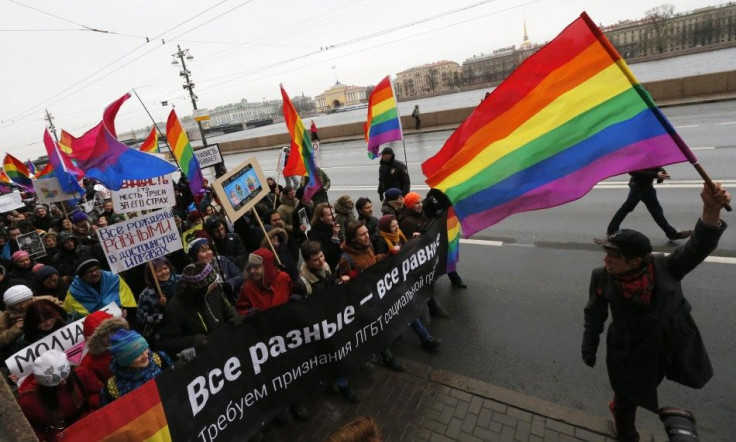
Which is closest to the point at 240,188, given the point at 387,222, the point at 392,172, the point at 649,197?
the point at 387,222

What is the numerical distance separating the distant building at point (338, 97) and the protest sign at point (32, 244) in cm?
11788

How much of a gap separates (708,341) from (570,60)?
3.08 metres

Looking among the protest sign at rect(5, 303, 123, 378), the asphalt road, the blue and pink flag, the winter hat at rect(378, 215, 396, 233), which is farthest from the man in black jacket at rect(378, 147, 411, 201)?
the protest sign at rect(5, 303, 123, 378)

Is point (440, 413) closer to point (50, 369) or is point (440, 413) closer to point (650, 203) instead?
point (50, 369)

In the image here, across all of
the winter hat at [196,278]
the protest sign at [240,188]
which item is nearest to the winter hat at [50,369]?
the winter hat at [196,278]

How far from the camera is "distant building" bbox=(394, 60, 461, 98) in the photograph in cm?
11906

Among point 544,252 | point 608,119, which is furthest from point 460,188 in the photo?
point 544,252

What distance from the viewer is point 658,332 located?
2.49 metres

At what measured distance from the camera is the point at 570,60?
112 inches

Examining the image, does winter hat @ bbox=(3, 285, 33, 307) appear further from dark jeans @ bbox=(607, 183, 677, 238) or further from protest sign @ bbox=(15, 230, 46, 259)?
dark jeans @ bbox=(607, 183, 677, 238)

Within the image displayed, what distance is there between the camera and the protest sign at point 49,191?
355 inches

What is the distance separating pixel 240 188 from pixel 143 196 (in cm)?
180

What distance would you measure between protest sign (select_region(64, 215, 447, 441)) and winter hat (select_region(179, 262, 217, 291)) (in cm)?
82

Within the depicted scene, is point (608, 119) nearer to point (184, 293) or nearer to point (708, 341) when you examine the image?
point (708, 341)
